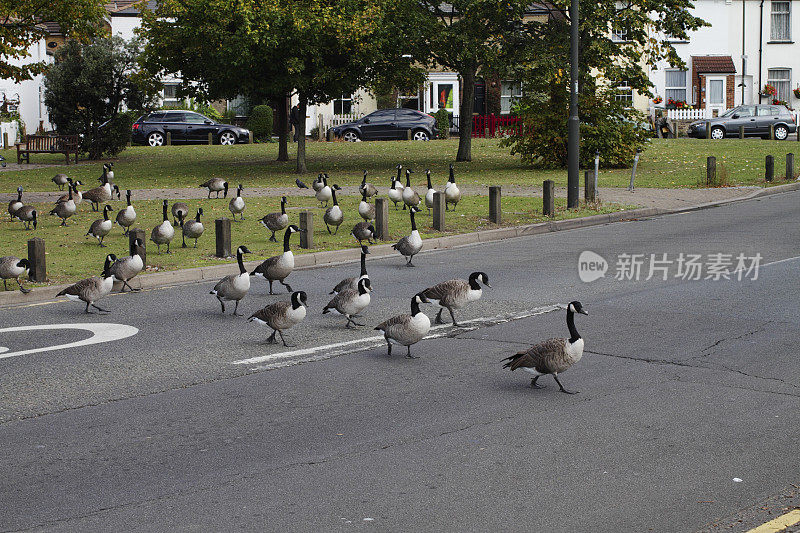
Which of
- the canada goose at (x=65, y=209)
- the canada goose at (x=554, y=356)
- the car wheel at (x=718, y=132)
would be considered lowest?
the canada goose at (x=554, y=356)

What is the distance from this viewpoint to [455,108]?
59.0 metres

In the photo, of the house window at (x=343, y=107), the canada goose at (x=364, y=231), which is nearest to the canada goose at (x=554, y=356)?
the canada goose at (x=364, y=231)

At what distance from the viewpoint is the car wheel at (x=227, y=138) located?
164 ft

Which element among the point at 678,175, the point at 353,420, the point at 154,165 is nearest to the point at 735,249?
the point at 353,420

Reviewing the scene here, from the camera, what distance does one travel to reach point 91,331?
11.3m

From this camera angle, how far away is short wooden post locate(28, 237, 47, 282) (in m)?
14.2

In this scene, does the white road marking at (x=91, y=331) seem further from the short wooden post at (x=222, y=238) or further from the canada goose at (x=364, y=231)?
the canada goose at (x=364, y=231)

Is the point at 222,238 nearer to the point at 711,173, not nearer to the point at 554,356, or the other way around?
the point at 554,356

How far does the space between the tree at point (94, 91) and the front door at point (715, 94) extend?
3351 centimetres

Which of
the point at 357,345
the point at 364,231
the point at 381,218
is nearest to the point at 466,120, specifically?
the point at 381,218

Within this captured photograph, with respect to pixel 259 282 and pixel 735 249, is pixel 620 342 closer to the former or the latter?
pixel 259 282

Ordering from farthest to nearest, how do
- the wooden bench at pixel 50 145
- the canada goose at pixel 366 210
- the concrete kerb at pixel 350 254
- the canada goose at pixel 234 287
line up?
the wooden bench at pixel 50 145 < the canada goose at pixel 366 210 < the concrete kerb at pixel 350 254 < the canada goose at pixel 234 287

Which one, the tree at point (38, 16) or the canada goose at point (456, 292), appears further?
the tree at point (38, 16)

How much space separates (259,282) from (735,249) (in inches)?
333
